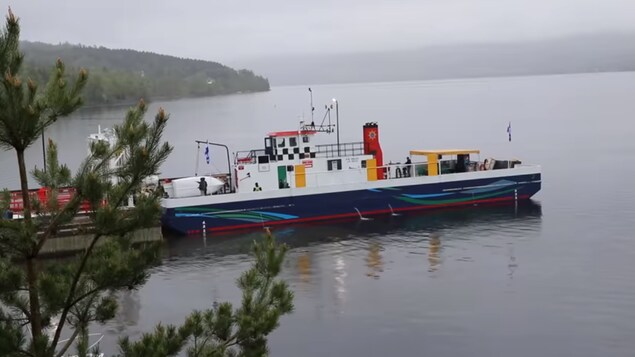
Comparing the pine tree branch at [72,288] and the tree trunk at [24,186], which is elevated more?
the tree trunk at [24,186]

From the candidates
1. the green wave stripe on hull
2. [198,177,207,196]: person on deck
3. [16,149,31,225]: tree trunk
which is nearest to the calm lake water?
the green wave stripe on hull

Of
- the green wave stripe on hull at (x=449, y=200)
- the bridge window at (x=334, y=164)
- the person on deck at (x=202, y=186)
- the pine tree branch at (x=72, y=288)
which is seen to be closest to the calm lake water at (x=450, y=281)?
the green wave stripe on hull at (x=449, y=200)

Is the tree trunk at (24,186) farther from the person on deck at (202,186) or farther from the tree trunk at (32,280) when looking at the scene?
the person on deck at (202,186)

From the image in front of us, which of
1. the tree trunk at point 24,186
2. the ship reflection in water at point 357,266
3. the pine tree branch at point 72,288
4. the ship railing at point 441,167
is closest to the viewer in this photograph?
the tree trunk at point 24,186

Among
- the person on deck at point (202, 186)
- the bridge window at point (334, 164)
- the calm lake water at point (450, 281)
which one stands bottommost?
the calm lake water at point (450, 281)

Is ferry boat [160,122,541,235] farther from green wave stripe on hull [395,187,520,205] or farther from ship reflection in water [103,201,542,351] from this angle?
ship reflection in water [103,201,542,351]

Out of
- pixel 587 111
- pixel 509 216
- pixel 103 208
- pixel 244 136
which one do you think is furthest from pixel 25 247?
pixel 587 111

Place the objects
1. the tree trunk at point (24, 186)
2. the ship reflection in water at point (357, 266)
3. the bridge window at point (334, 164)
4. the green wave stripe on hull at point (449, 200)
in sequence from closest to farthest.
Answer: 1. the tree trunk at point (24, 186)
2. the ship reflection in water at point (357, 266)
3. the bridge window at point (334, 164)
4. the green wave stripe on hull at point (449, 200)

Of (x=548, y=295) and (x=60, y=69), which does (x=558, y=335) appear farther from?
(x=60, y=69)

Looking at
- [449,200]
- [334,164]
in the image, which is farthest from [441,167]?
[334,164]

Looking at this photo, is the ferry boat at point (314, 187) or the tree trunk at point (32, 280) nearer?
the tree trunk at point (32, 280)

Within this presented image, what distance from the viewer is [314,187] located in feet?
106

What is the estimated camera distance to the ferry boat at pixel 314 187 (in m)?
30.9

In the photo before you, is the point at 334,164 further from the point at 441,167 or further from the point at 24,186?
the point at 24,186
